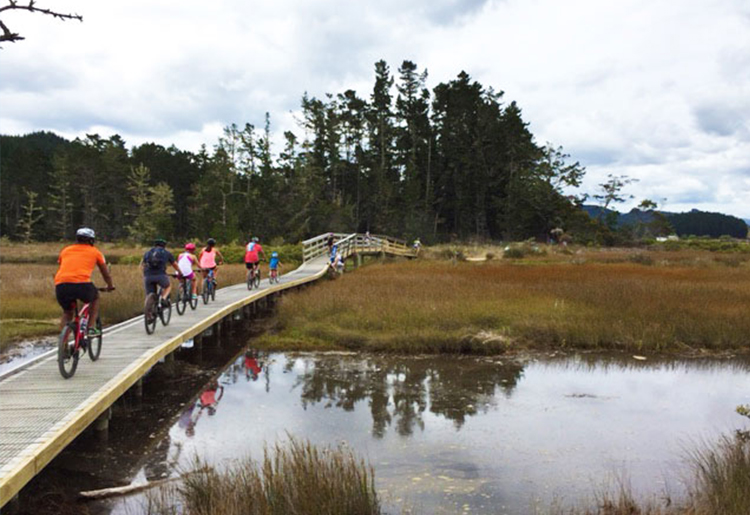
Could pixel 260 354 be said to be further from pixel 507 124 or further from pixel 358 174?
pixel 507 124

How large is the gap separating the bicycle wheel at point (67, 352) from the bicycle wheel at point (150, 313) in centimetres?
268

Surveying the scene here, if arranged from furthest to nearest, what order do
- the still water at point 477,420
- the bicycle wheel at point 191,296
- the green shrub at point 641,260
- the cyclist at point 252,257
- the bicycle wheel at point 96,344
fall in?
the green shrub at point 641,260
the cyclist at point 252,257
the bicycle wheel at point 191,296
the bicycle wheel at point 96,344
the still water at point 477,420

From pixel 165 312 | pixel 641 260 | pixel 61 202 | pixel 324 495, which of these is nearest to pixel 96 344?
pixel 165 312

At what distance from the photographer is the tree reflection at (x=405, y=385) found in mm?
8094

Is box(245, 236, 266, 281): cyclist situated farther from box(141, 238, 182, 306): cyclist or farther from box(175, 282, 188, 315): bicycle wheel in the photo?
box(141, 238, 182, 306): cyclist

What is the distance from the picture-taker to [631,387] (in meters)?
9.41

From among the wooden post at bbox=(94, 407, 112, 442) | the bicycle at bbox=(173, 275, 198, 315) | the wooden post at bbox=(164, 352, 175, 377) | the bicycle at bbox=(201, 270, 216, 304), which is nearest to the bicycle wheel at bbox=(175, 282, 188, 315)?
the bicycle at bbox=(173, 275, 198, 315)

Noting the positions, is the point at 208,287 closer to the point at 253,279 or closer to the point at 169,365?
the point at 253,279

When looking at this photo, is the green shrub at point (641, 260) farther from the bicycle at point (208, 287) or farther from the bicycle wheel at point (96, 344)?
the bicycle wheel at point (96, 344)

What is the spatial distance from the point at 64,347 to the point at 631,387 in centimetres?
897

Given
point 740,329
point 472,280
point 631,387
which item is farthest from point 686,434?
point 472,280

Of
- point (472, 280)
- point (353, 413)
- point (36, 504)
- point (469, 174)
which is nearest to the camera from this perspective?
point (36, 504)

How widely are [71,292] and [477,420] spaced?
5793 millimetres

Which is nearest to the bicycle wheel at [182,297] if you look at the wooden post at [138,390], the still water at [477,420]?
the still water at [477,420]
